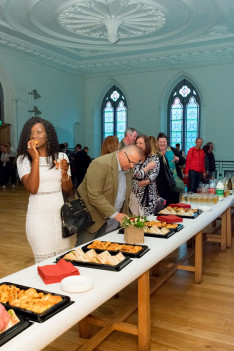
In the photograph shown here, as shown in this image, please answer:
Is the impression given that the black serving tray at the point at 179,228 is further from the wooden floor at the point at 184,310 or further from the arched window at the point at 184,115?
the arched window at the point at 184,115

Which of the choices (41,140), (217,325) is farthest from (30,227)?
(217,325)

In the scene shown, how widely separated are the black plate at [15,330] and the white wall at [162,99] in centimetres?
1373

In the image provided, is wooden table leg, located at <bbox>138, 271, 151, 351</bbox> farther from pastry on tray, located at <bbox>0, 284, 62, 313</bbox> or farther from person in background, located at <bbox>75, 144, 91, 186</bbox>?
person in background, located at <bbox>75, 144, 91, 186</bbox>

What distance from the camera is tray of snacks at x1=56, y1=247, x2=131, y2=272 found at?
2.15m

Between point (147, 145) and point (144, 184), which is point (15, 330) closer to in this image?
point (144, 184)

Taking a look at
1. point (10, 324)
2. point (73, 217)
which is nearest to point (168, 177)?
point (73, 217)

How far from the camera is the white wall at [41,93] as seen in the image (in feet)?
42.5

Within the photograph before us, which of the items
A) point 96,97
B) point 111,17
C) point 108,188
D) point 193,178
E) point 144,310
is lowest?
point 144,310

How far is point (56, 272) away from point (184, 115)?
14328 millimetres

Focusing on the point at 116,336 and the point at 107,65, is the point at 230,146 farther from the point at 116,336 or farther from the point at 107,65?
the point at 116,336

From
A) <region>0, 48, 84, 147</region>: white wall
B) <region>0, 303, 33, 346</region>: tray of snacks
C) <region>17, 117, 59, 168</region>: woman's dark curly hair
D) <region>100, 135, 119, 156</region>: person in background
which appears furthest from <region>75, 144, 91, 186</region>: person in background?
<region>0, 303, 33, 346</region>: tray of snacks

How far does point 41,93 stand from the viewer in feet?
46.7

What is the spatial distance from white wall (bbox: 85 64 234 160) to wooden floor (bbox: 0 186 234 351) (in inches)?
395

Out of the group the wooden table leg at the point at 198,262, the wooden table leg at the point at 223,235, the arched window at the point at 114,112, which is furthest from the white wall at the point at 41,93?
the wooden table leg at the point at 198,262
